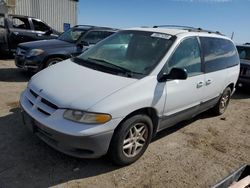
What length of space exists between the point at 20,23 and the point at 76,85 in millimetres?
8672

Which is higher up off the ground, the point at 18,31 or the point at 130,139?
the point at 18,31

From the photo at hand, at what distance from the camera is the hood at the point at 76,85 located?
3164 millimetres

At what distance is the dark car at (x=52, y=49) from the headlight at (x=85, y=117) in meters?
4.83

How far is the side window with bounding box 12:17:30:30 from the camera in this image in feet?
35.1

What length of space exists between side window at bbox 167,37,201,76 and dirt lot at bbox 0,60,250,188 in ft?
4.03

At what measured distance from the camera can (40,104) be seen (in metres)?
3.37

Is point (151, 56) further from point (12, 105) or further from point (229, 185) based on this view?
point (12, 105)

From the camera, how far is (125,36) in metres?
4.70

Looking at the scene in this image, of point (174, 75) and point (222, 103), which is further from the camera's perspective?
point (222, 103)

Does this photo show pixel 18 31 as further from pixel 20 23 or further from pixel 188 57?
pixel 188 57

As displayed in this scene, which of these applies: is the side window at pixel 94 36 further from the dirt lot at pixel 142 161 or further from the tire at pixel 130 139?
the tire at pixel 130 139

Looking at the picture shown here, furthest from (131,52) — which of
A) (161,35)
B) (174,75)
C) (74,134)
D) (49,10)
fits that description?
(49,10)

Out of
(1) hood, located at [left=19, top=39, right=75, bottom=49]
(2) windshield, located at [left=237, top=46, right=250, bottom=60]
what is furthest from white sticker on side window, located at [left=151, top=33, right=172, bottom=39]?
(2) windshield, located at [left=237, top=46, right=250, bottom=60]

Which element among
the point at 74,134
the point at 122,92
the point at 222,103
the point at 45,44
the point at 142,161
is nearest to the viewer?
the point at 74,134
